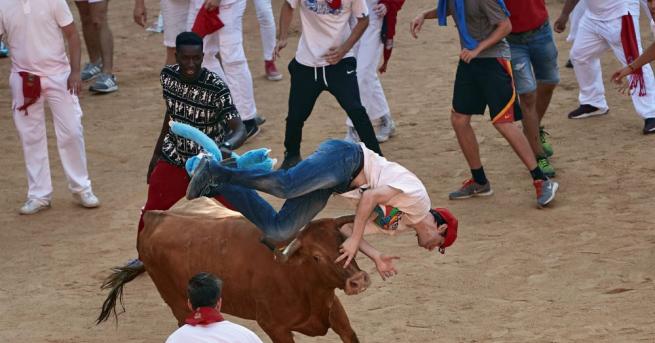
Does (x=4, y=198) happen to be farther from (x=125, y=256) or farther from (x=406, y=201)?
(x=406, y=201)

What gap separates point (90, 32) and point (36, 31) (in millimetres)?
4308

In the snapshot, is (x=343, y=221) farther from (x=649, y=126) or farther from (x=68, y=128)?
(x=649, y=126)

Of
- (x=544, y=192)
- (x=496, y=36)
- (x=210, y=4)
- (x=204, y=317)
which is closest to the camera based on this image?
(x=204, y=317)

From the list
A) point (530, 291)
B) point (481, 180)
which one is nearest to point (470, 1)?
point (481, 180)

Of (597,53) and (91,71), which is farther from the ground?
(597,53)

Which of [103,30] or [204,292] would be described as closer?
[204,292]

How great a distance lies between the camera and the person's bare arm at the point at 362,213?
695 cm

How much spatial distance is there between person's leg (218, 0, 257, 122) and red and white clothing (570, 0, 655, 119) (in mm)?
3420

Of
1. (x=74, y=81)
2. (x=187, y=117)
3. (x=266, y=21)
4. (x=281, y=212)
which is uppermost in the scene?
(x=281, y=212)

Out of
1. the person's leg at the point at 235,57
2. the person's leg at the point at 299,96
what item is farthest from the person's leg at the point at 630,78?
the person's leg at the point at 235,57

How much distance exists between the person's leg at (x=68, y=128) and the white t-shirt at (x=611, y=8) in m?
5.15

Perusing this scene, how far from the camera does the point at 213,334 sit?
19.0 feet

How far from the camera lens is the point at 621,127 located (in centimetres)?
1238

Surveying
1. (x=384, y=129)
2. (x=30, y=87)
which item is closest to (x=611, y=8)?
(x=384, y=129)
